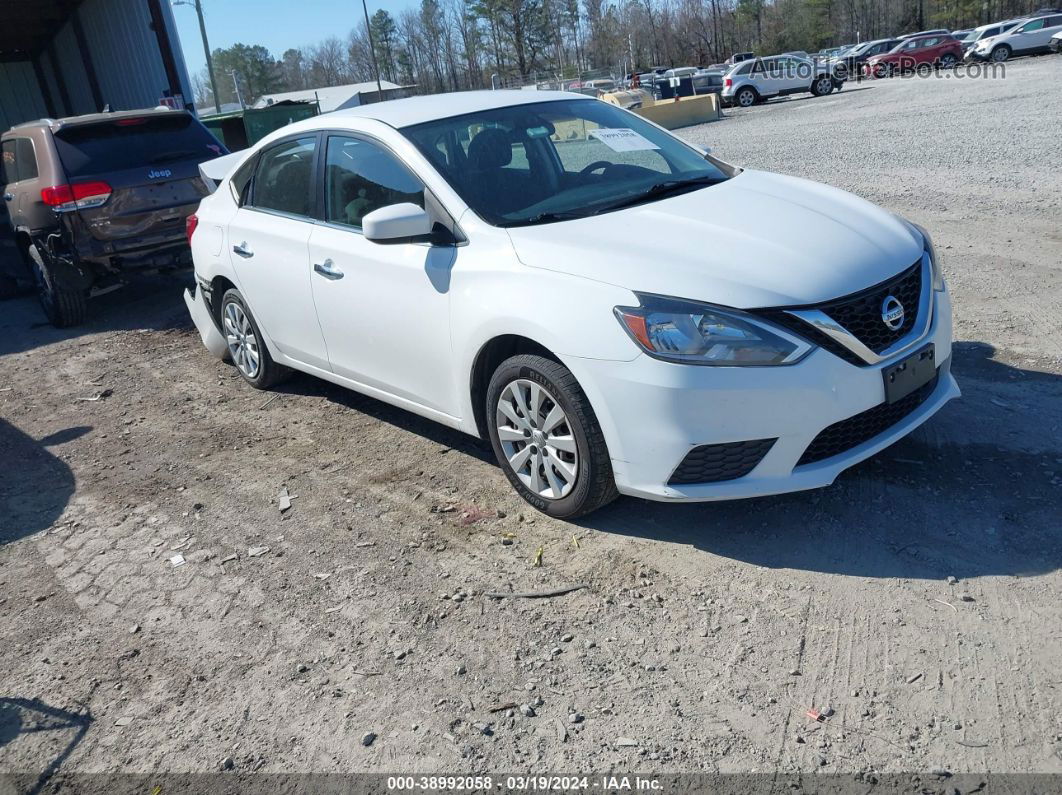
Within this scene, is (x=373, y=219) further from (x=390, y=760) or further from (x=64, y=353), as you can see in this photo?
(x=64, y=353)

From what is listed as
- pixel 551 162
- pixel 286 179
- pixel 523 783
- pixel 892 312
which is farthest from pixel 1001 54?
pixel 523 783

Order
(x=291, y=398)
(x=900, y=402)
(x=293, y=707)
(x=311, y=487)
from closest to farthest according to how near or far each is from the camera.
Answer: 1. (x=293, y=707)
2. (x=900, y=402)
3. (x=311, y=487)
4. (x=291, y=398)

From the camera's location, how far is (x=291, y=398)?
5996 millimetres

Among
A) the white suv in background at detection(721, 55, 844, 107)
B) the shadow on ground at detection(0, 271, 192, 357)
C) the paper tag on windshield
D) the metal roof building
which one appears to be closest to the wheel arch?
the paper tag on windshield

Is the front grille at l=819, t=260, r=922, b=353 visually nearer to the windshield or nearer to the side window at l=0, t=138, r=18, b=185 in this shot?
the windshield

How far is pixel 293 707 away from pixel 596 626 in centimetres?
107

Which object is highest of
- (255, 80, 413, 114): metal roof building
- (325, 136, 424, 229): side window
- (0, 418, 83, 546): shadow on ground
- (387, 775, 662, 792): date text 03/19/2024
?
(255, 80, 413, 114): metal roof building

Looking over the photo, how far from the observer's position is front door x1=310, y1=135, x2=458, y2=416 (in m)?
4.14

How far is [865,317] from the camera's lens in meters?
3.41

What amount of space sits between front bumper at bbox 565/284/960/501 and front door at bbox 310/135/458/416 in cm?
91

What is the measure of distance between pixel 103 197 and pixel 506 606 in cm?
650

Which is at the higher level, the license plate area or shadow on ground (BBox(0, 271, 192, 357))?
the license plate area

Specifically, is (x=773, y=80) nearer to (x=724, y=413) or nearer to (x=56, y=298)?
(x=56, y=298)

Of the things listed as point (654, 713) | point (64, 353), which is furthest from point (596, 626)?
point (64, 353)
